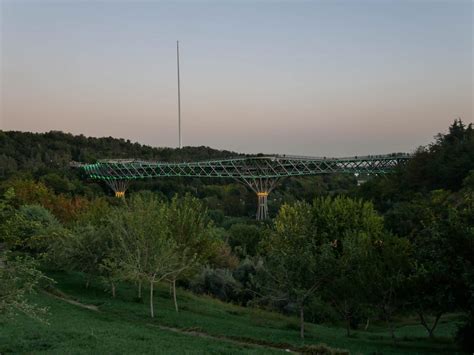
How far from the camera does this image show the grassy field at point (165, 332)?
1708cm

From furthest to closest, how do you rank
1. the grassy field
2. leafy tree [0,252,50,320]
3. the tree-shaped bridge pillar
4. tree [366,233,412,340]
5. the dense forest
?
the tree-shaped bridge pillar, tree [366,233,412,340], the dense forest, the grassy field, leafy tree [0,252,50,320]

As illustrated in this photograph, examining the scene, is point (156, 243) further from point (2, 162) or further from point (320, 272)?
point (2, 162)

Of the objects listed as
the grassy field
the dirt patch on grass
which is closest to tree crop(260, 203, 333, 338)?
the grassy field

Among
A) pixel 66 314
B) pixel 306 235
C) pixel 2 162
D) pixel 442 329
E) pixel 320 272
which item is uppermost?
pixel 2 162

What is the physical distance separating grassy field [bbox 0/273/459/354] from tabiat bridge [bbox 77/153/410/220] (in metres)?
66.4

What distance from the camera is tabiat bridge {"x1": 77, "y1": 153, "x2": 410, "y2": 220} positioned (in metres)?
104

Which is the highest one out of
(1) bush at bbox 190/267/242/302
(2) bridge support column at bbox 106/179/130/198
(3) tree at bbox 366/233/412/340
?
(2) bridge support column at bbox 106/179/130/198

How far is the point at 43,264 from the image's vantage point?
4494 centimetres

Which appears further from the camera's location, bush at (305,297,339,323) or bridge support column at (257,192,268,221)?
bridge support column at (257,192,268,221)

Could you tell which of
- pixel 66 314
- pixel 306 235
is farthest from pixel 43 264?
pixel 306 235

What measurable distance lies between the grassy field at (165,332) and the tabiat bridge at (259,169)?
2614 inches

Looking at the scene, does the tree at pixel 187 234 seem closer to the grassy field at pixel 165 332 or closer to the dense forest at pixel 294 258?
the dense forest at pixel 294 258

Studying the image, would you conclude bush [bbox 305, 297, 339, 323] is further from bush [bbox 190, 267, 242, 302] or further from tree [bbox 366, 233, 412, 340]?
bush [bbox 190, 267, 242, 302]

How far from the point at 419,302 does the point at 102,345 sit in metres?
13.6
